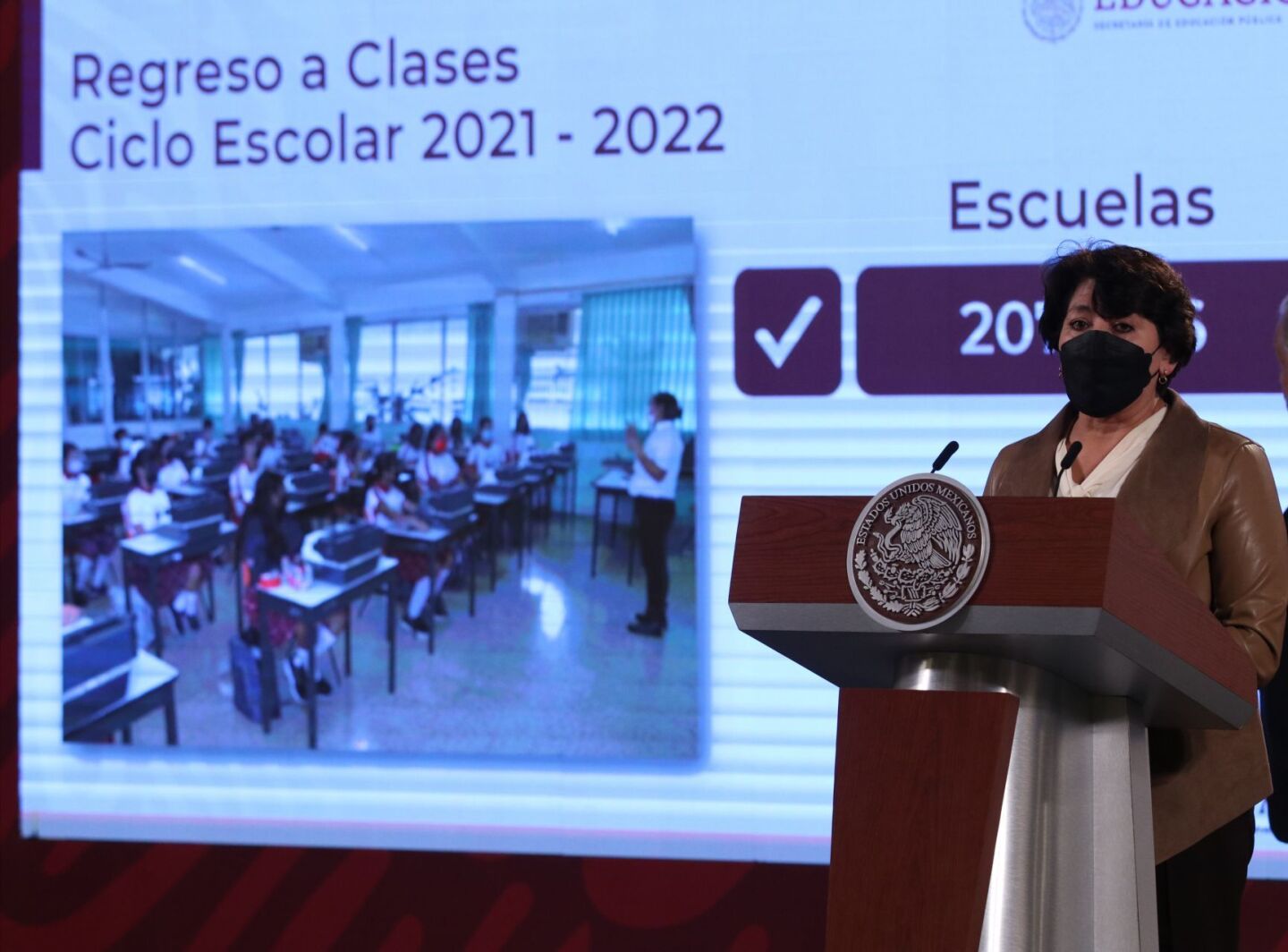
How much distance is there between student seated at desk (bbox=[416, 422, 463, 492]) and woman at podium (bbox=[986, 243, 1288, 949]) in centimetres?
179

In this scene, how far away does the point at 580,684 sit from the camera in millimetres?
3146

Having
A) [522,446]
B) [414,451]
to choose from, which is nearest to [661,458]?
[522,446]

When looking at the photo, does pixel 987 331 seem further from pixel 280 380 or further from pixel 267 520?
pixel 267 520

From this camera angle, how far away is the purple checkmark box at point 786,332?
3.11m

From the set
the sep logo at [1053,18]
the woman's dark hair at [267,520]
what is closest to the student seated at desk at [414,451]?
the woman's dark hair at [267,520]

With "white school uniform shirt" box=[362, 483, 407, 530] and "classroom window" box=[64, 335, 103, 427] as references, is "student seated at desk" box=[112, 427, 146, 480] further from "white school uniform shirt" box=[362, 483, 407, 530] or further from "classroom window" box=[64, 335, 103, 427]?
"white school uniform shirt" box=[362, 483, 407, 530]

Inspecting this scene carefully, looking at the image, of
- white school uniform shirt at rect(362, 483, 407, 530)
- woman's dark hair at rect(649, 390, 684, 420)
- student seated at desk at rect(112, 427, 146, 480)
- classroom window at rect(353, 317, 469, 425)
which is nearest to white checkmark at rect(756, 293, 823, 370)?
woman's dark hair at rect(649, 390, 684, 420)

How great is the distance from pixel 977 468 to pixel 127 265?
218cm

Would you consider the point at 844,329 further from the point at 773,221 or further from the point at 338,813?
the point at 338,813

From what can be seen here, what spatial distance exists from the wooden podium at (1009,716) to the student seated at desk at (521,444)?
6.14ft

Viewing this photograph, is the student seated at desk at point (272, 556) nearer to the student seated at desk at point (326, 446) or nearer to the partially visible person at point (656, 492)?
the student seated at desk at point (326, 446)

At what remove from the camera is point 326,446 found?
321cm

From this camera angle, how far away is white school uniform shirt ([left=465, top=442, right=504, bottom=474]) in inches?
125

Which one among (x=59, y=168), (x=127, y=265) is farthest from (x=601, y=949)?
(x=59, y=168)
